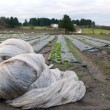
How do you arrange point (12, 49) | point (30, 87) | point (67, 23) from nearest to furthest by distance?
point (30, 87) < point (12, 49) < point (67, 23)

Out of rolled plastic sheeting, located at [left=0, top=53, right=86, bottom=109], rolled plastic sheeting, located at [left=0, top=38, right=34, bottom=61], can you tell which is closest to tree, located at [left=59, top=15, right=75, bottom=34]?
rolled plastic sheeting, located at [left=0, top=38, right=34, bottom=61]

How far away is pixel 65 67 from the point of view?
9.79 metres

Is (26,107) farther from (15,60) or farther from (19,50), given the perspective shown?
(19,50)

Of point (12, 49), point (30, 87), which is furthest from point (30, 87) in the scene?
point (12, 49)

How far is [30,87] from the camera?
565 cm

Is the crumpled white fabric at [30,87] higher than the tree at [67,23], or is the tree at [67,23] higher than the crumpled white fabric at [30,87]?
the crumpled white fabric at [30,87]

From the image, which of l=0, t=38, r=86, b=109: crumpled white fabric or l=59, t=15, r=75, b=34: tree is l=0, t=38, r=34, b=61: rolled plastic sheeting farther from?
l=59, t=15, r=75, b=34: tree

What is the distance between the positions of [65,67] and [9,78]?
4434 mm

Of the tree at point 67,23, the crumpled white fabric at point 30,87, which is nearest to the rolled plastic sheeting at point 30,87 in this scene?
the crumpled white fabric at point 30,87

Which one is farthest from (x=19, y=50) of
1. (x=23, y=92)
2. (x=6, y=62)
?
(x=23, y=92)

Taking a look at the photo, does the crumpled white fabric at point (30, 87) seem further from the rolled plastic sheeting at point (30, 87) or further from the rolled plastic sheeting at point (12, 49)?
the rolled plastic sheeting at point (12, 49)

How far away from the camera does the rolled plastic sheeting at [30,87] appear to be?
5.46 m

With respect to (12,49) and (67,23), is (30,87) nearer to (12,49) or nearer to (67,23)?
(12,49)

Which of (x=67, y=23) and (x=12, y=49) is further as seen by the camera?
(x=67, y=23)
